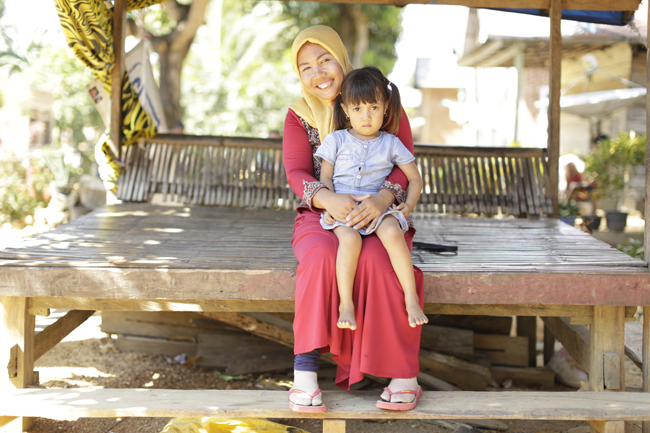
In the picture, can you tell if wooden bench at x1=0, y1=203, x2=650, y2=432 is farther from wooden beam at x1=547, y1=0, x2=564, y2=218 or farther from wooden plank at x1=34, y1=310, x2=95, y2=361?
wooden beam at x1=547, y1=0, x2=564, y2=218

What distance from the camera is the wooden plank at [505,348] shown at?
3.78 meters

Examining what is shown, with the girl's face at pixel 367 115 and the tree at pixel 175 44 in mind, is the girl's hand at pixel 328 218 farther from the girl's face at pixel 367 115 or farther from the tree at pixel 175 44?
the tree at pixel 175 44

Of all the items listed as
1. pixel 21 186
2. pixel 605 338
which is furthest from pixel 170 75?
pixel 605 338

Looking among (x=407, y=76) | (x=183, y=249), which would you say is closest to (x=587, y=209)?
(x=183, y=249)

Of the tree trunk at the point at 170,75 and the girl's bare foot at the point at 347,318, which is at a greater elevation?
the tree trunk at the point at 170,75

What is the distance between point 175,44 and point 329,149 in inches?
231

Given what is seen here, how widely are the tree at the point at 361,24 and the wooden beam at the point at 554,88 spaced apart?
11.8 metres

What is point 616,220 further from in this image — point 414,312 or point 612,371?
point 414,312

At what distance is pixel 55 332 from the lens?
9.48ft

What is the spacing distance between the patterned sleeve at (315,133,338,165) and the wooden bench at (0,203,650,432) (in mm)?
496

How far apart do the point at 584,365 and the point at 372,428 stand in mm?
1105

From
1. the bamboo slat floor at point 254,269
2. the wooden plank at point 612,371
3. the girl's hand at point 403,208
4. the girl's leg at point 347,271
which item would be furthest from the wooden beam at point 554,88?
the girl's leg at point 347,271

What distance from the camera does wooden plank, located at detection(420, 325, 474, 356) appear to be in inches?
140

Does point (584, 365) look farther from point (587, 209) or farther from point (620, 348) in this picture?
point (587, 209)
